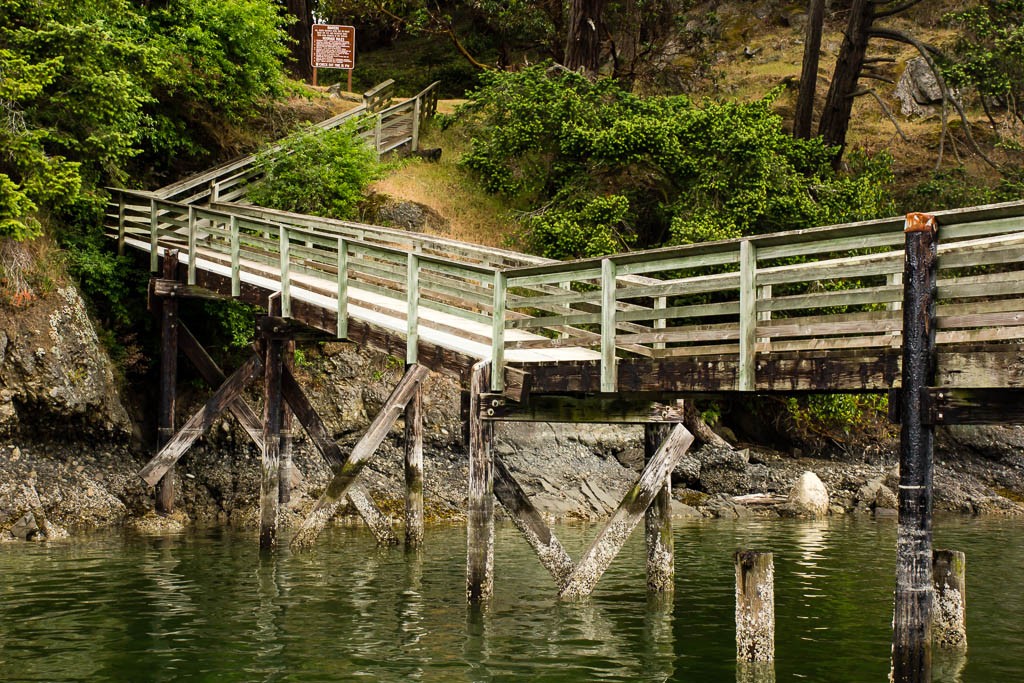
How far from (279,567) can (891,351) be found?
32.7ft

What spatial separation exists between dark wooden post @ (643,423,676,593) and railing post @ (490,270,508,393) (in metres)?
2.21

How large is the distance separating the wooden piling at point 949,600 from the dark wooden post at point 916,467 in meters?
1.78

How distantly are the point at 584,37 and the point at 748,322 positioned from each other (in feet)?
78.9

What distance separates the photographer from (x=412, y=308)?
46.2ft

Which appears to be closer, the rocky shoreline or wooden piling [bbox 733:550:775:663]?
wooden piling [bbox 733:550:775:663]

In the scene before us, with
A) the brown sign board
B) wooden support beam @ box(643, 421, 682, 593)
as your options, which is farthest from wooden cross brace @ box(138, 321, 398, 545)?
the brown sign board

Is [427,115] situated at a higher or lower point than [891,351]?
higher

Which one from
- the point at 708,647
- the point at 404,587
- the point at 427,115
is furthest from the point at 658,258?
the point at 427,115

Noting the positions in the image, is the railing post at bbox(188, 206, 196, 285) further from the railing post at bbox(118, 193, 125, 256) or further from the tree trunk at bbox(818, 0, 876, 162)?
the tree trunk at bbox(818, 0, 876, 162)

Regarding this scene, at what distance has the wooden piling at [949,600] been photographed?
10055 mm

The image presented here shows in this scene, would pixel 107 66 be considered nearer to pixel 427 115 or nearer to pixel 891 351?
pixel 427 115

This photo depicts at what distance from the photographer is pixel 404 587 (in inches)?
575

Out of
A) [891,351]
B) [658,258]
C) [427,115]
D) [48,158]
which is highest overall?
[427,115]

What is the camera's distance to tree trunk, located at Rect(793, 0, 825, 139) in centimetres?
3089
